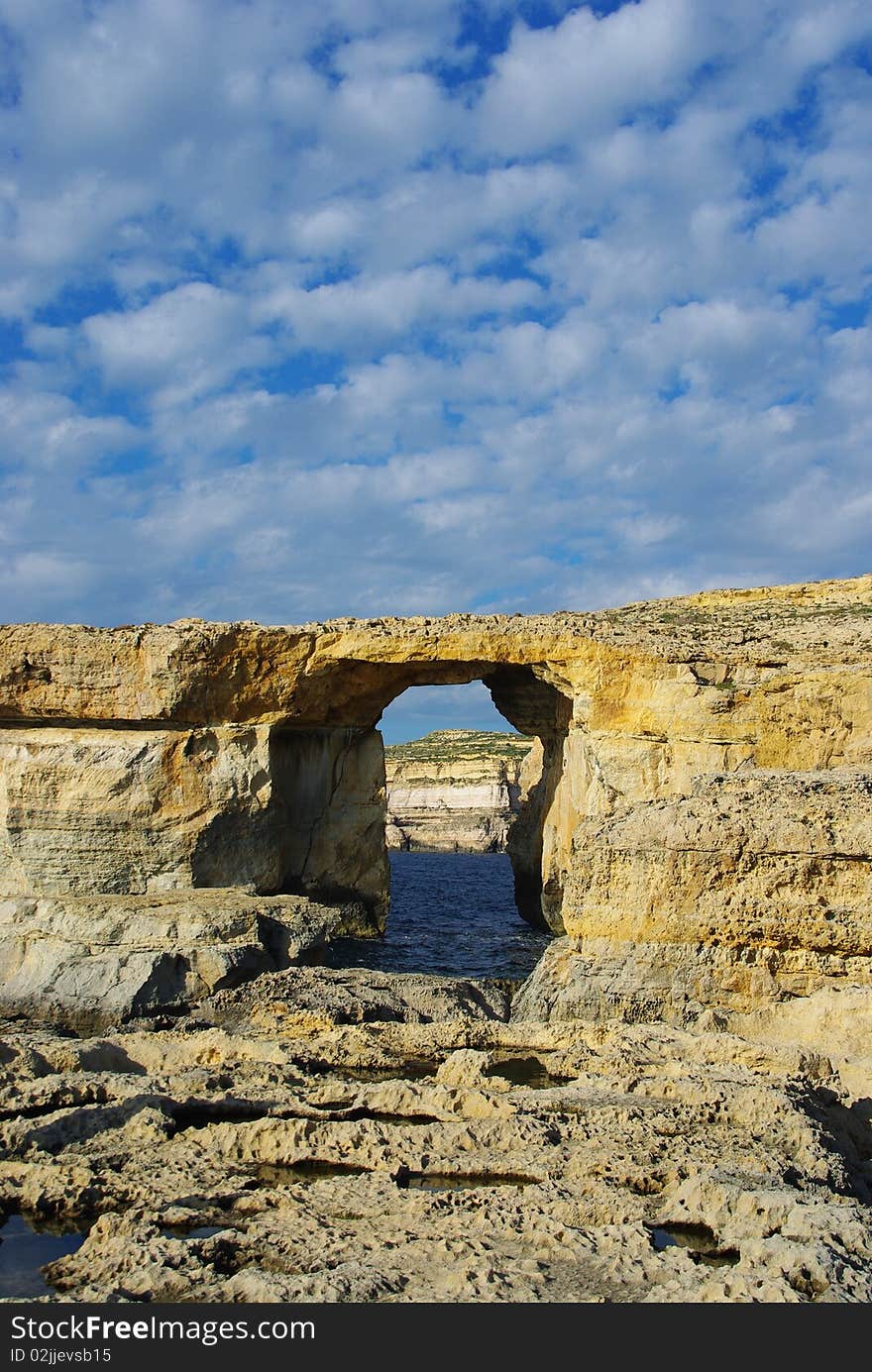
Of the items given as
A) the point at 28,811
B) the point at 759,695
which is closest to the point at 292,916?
the point at 28,811

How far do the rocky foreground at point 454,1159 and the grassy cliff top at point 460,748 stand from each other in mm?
51524

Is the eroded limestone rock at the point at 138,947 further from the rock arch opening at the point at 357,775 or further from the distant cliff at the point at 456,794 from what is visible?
the distant cliff at the point at 456,794

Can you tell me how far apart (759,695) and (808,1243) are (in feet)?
42.2

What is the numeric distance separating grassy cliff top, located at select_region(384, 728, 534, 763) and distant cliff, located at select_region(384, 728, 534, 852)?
0.21ft

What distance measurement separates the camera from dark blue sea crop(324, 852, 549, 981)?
2150cm

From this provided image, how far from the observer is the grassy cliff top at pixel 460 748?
66875 mm

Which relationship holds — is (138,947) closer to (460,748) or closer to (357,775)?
(357,775)

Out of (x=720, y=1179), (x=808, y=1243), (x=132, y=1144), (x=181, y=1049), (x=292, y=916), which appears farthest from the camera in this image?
(x=292, y=916)

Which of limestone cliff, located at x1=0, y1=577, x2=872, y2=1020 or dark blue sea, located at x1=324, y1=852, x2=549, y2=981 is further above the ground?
limestone cliff, located at x1=0, y1=577, x2=872, y2=1020

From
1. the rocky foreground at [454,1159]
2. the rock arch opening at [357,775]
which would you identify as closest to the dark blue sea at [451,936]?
the rock arch opening at [357,775]

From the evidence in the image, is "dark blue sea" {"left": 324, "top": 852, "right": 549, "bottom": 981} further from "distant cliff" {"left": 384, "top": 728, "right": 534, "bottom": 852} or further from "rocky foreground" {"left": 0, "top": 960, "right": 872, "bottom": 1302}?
"distant cliff" {"left": 384, "top": 728, "right": 534, "bottom": 852}

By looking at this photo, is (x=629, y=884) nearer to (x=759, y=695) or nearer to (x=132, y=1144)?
(x=759, y=695)

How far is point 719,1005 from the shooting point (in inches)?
543

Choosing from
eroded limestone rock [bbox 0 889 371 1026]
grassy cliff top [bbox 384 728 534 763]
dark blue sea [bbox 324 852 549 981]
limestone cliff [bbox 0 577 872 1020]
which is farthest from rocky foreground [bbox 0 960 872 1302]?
grassy cliff top [bbox 384 728 534 763]
